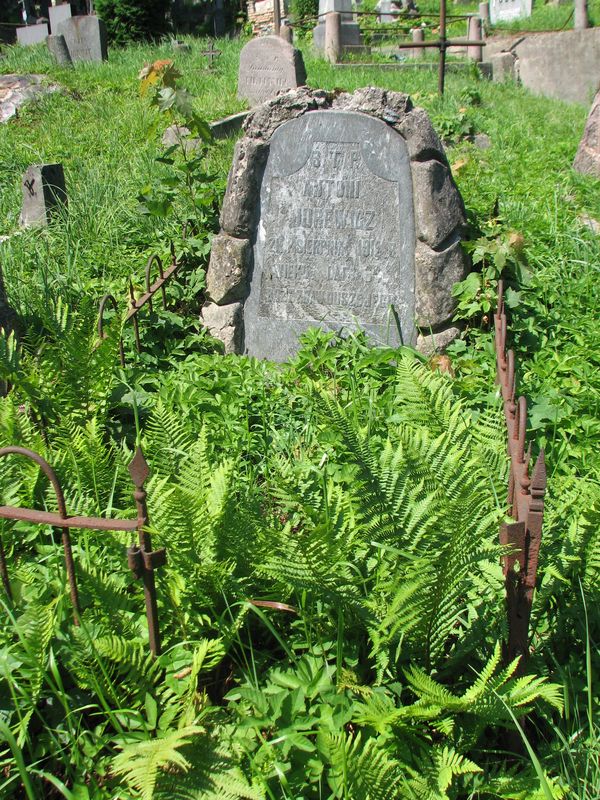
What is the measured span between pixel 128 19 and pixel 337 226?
628 inches

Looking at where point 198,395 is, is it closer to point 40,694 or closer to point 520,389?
point 520,389

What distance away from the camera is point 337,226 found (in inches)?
150

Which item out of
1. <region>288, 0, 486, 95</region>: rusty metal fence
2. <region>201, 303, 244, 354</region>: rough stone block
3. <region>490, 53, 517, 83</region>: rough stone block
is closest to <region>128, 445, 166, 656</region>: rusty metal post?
<region>201, 303, 244, 354</region>: rough stone block

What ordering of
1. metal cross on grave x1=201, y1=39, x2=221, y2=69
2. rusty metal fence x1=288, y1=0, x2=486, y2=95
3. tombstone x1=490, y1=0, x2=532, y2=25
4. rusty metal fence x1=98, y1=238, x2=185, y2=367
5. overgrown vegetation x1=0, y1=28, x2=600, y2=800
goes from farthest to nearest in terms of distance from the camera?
1. tombstone x1=490, y1=0, x2=532, y2=25
2. metal cross on grave x1=201, y1=39, x2=221, y2=69
3. rusty metal fence x1=288, y1=0, x2=486, y2=95
4. rusty metal fence x1=98, y1=238, x2=185, y2=367
5. overgrown vegetation x1=0, y1=28, x2=600, y2=800

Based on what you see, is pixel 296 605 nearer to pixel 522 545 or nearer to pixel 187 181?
pixel 522 545

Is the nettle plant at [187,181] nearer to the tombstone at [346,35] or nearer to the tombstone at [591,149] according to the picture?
the tombstone at [591,149]

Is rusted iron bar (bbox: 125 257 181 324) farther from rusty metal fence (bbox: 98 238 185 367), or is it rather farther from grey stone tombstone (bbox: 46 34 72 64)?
grey stone tombstone (bbox: 46 34 72 64)

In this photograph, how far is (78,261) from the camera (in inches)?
184

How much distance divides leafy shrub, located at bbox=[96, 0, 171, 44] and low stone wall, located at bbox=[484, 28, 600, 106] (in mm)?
9140

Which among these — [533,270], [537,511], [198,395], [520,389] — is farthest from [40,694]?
[533,270]

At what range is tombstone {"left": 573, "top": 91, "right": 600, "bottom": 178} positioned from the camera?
19.9 feet

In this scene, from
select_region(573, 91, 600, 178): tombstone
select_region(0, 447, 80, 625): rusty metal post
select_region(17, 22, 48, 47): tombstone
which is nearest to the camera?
select_region(0, 447, 80, 625): rusty metal post

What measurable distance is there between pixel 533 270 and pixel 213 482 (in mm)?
2752

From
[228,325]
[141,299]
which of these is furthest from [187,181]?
[141,299]
